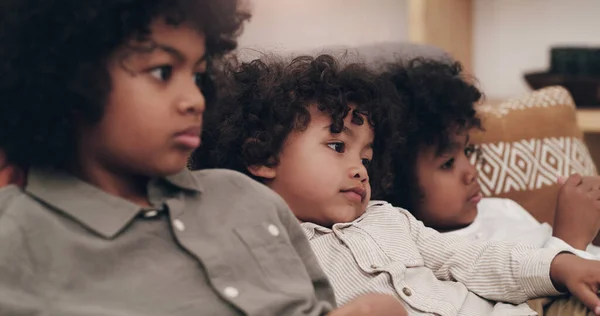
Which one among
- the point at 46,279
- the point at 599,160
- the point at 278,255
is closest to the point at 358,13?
the point at 599,160

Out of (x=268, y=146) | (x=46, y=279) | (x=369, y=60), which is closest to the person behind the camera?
(x=46, y=279)

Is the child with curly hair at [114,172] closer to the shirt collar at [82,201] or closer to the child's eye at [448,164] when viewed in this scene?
the shirt collar at [82,201]

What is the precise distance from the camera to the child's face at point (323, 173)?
1360 millimetres

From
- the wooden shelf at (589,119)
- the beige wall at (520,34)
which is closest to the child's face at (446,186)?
the wooden shelf at (589,119)

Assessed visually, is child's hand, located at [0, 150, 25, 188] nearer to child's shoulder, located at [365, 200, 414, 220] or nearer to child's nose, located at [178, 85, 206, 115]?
child's nose, located at [178, 85, 206, 115]

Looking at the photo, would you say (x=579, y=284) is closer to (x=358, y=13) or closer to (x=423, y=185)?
(x=423, y=185)

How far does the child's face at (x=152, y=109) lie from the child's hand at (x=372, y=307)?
0.89 ft

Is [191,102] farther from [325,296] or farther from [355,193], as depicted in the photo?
[355,193]

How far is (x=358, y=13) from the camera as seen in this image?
325cm

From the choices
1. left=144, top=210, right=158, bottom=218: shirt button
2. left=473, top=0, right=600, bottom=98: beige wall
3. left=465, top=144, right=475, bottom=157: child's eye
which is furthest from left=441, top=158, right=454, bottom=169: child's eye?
left=473, top=0, right=600, bottom=98: beige wall

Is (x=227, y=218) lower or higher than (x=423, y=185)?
higher

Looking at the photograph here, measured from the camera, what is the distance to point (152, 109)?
0.87m

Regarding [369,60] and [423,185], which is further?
[369,60]

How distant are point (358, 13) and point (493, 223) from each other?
1.64 metres
